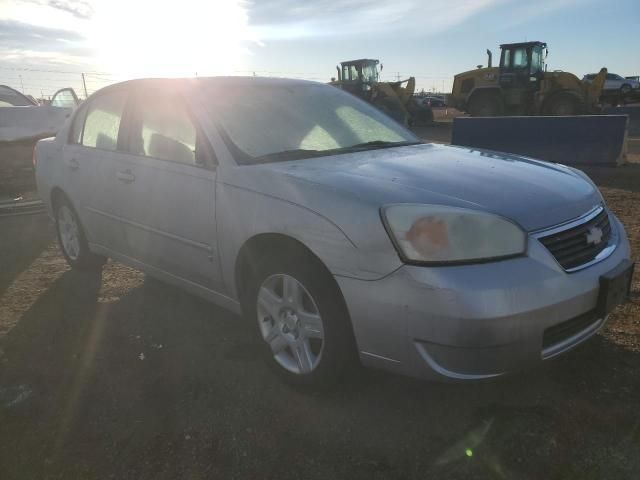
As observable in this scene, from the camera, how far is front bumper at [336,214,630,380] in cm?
199

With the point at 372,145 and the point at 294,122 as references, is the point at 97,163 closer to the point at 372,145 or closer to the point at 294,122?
the point at 294,122

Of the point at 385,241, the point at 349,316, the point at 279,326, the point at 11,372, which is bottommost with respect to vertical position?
the point at 11,372

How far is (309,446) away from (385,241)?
91cm

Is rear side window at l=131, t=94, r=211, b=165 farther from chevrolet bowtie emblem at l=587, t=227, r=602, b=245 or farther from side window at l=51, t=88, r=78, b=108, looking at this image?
side window at l=51, t=88, r=78, b=108

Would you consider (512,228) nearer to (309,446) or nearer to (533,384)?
(533,384)

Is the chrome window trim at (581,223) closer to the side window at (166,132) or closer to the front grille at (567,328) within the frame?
the front grille at (567,328)

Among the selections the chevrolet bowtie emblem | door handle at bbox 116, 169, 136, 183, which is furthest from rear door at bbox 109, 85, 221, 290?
the chevrolet bowtie emblem

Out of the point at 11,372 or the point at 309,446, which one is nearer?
the point at 309,446

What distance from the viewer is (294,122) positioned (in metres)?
3.22

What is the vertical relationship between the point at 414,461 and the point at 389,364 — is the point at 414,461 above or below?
below

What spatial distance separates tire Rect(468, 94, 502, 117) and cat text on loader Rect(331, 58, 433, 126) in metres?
2.63

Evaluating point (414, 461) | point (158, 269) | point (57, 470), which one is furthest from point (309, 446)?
point (158, 269)

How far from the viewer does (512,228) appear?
216 centimetres

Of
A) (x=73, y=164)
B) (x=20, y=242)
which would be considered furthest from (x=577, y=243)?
(x=20, y=242)
